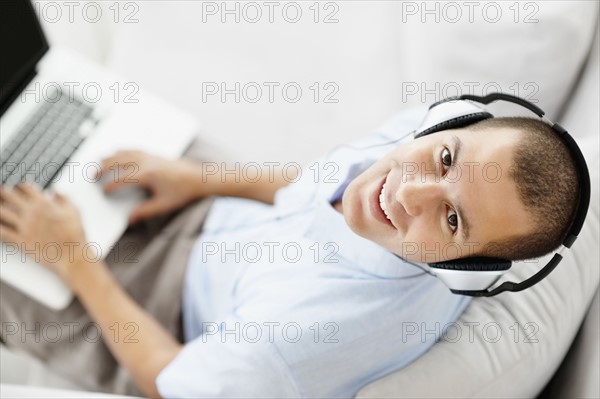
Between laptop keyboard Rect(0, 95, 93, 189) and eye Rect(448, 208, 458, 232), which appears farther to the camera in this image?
laptop keyboard Rect(0, 95, 93, 189)

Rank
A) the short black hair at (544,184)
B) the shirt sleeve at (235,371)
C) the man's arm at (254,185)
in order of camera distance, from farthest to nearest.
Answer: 1. the man's arm at (254,185)
2. the shirt sleeve at (235,371)
3. the short black hair at (544,184)

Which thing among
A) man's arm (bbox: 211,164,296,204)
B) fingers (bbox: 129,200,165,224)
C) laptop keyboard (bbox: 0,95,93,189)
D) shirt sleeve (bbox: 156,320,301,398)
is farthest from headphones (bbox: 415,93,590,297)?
laptop keyboard (bbox: 0,95,93,189)

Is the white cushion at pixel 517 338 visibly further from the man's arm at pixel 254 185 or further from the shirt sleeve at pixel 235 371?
the man's arm at pixel 254 185

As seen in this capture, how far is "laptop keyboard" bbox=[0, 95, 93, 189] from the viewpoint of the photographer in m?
A: 1.12

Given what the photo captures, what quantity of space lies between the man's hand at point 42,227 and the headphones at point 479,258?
599mm

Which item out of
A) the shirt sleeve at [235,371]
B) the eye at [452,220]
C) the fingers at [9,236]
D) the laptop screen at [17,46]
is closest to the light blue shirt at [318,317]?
the shirt sleeve at [235,371]

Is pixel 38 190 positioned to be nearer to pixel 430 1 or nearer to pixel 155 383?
pixel 155 383

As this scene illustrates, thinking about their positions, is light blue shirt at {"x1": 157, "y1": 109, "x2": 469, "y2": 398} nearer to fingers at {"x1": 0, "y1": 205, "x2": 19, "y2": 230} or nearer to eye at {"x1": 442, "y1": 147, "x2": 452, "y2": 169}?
eye at {"x1": 442, "y1": 147, "x2": 452, "y2": 169}

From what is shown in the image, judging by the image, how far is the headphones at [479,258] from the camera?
81cm

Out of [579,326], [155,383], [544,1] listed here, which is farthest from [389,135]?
[155,383]

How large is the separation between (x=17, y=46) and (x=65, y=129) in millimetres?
167

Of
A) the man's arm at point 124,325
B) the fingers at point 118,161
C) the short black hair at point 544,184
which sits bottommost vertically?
the man's arm at point 124,325

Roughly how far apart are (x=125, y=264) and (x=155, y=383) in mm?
254

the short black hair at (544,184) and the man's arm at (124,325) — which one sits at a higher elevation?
the short black hair at (544,184)
